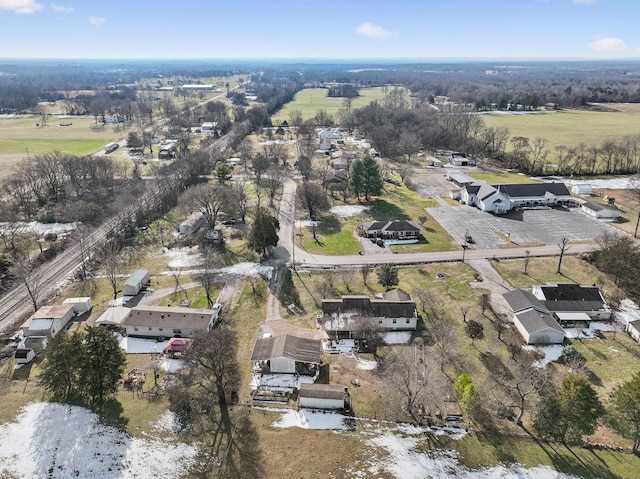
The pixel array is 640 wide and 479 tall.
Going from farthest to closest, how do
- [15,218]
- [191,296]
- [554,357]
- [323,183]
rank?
[323,183] → [15,218] → [191,296] → [554,357]

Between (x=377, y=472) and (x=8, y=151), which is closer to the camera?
(x=377, y=472)

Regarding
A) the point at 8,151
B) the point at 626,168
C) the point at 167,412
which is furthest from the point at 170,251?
the point at 626,168

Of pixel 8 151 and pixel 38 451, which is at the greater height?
pixel 8 151

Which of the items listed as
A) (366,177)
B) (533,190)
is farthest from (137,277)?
(533,190)

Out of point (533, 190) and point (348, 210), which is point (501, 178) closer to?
point (533, 190)

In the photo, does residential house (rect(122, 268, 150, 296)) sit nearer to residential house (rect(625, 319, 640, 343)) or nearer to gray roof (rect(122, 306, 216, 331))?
gray roof (rect(122, 306, 216, 331))

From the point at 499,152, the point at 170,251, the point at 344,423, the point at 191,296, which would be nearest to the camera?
the point at 344,423

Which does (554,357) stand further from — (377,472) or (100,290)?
(100,290)
